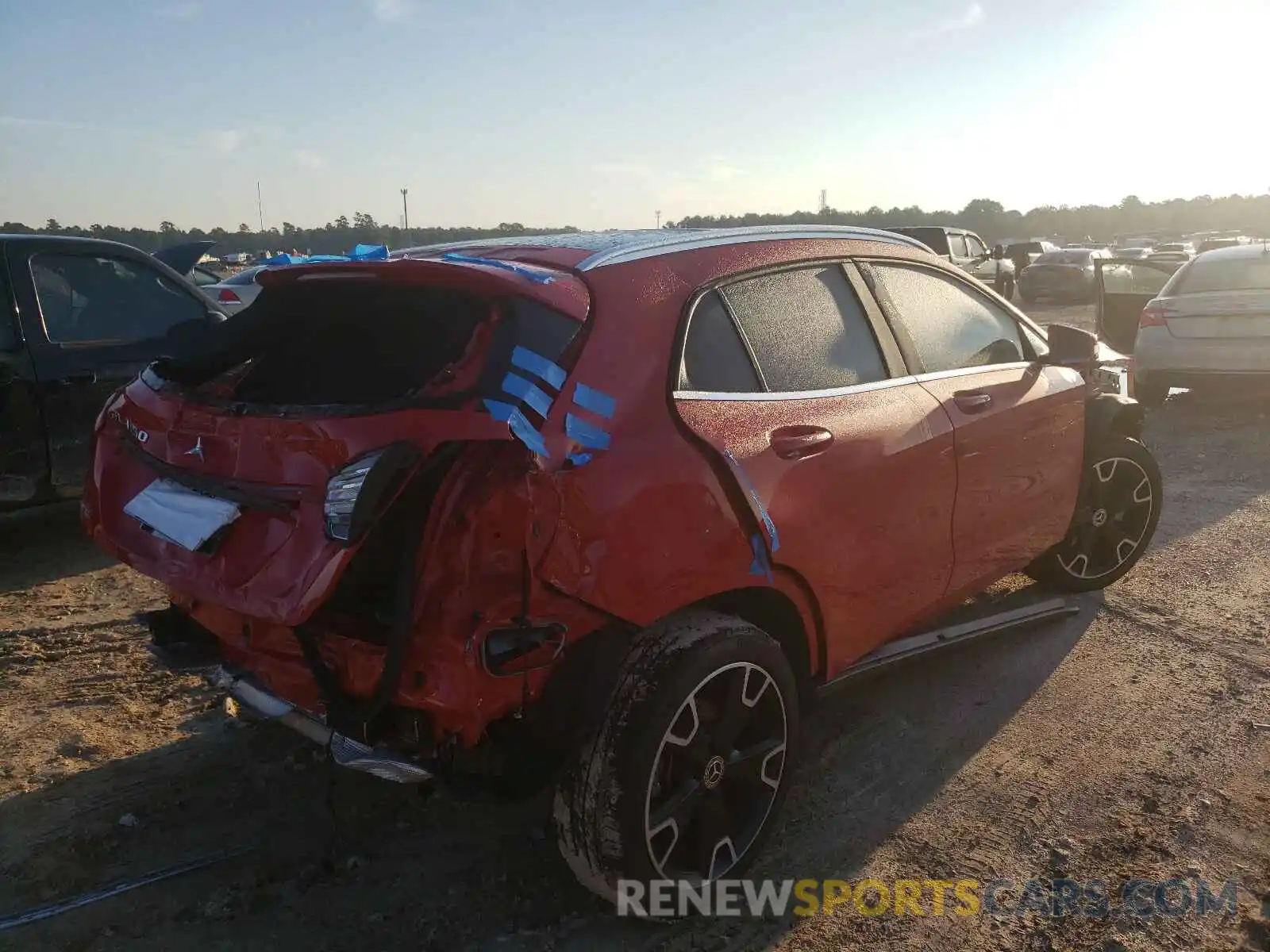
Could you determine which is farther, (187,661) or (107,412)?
(107,412)

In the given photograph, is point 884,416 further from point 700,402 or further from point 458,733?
point 458,733

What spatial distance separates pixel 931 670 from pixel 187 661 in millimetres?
2891

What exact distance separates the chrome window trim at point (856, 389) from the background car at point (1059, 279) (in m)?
23.8

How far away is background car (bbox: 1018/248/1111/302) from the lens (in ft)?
83.9

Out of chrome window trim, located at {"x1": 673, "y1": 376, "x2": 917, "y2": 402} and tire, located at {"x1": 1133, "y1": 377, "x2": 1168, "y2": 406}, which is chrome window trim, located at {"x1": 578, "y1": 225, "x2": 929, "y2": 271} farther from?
tire, located at {"x1": 1133, "y1": 377, "x2": 1168, "y2": 406}

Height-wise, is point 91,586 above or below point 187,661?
below

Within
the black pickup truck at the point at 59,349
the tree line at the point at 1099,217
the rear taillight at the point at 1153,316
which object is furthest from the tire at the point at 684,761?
the tree line at the point at 1099,217

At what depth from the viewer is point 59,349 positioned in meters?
5.62

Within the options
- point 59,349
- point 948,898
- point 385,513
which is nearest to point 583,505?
point 385,513

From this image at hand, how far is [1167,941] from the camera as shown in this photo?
8.48ft

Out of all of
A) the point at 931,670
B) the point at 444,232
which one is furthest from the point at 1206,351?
the point at 444,232

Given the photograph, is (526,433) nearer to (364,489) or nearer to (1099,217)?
(364,489)

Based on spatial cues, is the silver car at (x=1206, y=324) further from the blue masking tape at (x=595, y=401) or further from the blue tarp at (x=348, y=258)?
the blue masking tape at (x=595, y=401)

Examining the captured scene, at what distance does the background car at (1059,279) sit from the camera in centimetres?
2558
